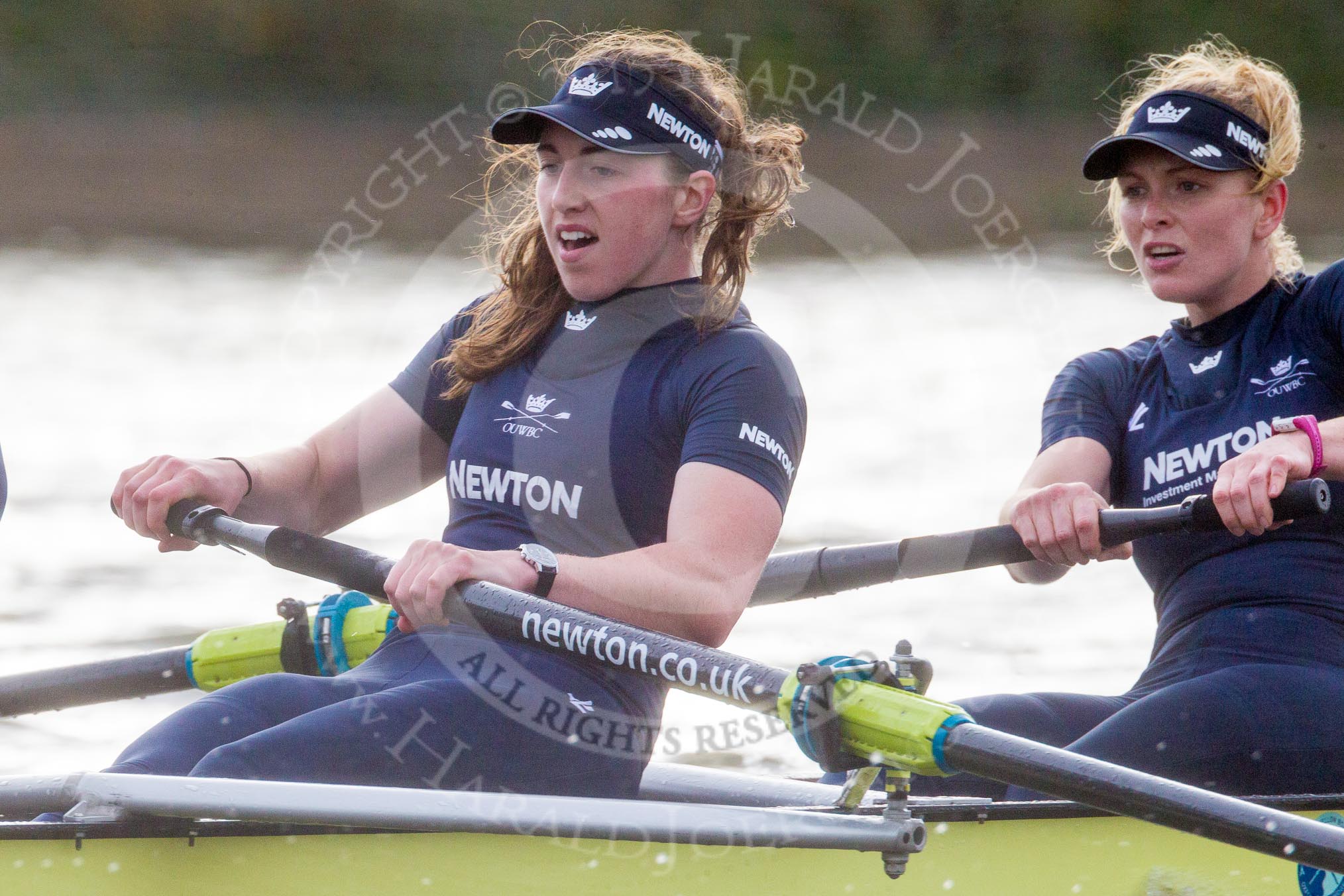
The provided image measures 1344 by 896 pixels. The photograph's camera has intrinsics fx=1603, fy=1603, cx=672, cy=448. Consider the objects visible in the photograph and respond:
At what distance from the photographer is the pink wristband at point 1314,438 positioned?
8.00 feet

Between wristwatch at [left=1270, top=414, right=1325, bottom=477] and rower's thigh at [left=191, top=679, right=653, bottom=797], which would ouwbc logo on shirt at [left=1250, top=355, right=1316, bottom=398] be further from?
rower's thigh at [left=191, top=679, right=653, bottom=797]

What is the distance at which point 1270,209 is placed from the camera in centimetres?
272

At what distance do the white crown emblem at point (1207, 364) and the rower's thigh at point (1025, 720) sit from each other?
0.58 m

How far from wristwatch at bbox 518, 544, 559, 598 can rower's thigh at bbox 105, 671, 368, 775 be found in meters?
0.28

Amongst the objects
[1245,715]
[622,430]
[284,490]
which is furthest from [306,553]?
[1245,715]

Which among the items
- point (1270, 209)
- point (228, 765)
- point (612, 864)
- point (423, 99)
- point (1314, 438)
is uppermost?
point (423, 99)

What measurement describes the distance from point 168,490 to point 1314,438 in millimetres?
1767

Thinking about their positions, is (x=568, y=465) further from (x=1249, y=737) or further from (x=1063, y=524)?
(x=1249, y=737)

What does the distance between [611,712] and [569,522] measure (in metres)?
0.27

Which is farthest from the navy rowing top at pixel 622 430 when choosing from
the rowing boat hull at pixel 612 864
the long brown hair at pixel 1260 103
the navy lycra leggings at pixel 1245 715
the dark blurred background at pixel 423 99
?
the dark blurred background at pixel 423 99

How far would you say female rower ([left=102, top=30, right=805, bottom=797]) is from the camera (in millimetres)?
2064

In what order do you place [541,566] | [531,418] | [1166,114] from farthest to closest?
1. [1166,114]
2. [531,418]
3. [541,566]

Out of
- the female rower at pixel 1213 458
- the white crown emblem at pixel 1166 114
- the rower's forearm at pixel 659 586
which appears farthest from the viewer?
the white crown emblem at pixel 1166 114

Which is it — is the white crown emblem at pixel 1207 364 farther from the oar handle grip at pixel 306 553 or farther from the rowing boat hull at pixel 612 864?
the oar handle grip at pixel 306 553
